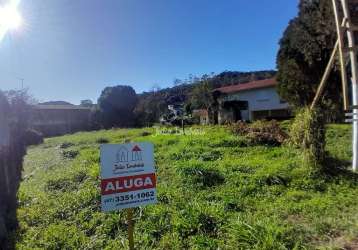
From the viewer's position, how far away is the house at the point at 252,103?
110ft

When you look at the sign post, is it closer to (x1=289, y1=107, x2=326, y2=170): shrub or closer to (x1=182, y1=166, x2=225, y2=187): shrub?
(x1=182, y1=166, x2=225, y2=187): shrub

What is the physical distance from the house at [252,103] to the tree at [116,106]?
11.2 m

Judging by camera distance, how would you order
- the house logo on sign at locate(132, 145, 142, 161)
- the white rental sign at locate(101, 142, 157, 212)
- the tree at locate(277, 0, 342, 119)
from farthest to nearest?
the tree at locate(277, 0, 342, 119) < the house logo on sign at locate(132, 145, 142, 161) < the white rental sign at locate(101, 142, 157, 212)

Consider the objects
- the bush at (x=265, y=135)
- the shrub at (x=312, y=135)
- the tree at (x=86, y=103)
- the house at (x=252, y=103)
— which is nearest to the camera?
the shrub at (x=312, y=135)

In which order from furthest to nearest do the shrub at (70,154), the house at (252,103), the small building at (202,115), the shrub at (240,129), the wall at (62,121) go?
1. the wall at (62,121)
2. the small building at (202,115)
3. the house at (252,103)
4. the shrub at (240,129)
5. the shrub at (70,154)

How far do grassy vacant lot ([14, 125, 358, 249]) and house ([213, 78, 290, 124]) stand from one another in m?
23.8

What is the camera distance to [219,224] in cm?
489

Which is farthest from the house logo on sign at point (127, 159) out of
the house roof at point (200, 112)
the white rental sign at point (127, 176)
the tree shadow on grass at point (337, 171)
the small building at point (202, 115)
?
the house roof at point (200, 112)

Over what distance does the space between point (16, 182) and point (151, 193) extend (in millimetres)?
6709

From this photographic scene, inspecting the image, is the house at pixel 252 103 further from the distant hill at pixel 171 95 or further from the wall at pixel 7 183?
the wall at pixel 7 183

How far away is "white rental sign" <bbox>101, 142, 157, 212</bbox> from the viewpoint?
384 cm

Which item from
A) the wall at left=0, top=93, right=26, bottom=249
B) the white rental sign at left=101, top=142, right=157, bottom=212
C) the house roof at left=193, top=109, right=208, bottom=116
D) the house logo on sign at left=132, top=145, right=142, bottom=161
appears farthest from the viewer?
the house roof at left=193, top=109, right=208, bottom=116

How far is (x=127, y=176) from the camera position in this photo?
3934 millimetres

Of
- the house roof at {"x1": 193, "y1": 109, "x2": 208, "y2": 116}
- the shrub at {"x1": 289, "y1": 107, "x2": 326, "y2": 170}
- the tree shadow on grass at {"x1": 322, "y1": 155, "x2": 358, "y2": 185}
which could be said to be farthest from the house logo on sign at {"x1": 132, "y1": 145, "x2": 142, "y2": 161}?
the house roof at {"x1": 193, "y1": 109, "x2": 208, "y2": 116}
